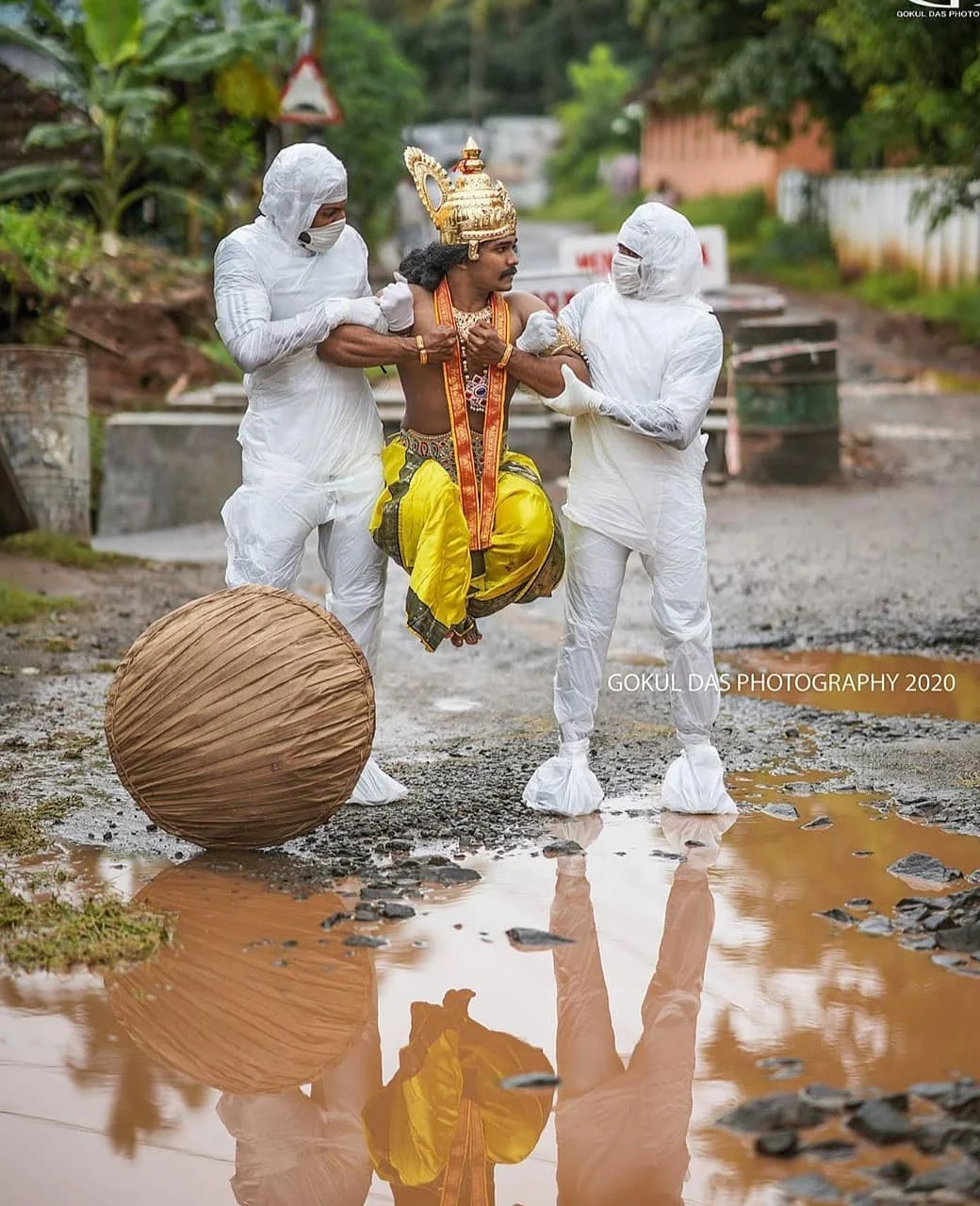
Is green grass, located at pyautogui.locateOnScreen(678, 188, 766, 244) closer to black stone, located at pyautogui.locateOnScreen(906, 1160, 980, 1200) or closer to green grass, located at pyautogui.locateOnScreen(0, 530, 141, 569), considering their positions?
green grass, located at pyautogui.locateOnScreen(0, 530, 141, 569)

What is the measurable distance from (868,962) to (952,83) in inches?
489

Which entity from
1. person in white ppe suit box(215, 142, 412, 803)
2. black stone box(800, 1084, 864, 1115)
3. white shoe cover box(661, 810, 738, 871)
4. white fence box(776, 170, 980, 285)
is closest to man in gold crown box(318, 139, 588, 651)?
person in white ppe suit box(215, 142, 412, 803)

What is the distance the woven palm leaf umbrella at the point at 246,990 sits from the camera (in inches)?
178

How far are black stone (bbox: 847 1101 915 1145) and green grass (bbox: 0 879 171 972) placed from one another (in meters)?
2.05

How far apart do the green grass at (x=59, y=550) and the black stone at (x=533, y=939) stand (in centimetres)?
603

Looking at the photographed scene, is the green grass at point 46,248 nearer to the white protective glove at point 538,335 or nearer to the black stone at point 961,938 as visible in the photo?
the white protective glove at point 538,335

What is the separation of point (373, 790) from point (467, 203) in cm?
203

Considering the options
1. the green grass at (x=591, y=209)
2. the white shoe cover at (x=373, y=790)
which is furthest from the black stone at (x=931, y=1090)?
the green grass at (x=591, y=209)

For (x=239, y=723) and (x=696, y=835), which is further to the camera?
(x=696, y=835)

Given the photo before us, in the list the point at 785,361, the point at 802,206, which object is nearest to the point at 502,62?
the point at 802,206

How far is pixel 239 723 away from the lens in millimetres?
5594

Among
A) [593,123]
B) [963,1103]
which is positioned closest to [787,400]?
[963,1103]

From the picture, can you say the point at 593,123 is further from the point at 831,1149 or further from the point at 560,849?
the point at 831,1149

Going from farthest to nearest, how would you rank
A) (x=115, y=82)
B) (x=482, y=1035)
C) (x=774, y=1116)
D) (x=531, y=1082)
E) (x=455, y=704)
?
(x=115, y=82) < (x=455, y=704) < (x=482, y=1035) < (x=531, y=1082) < (x=774, y=1116)
